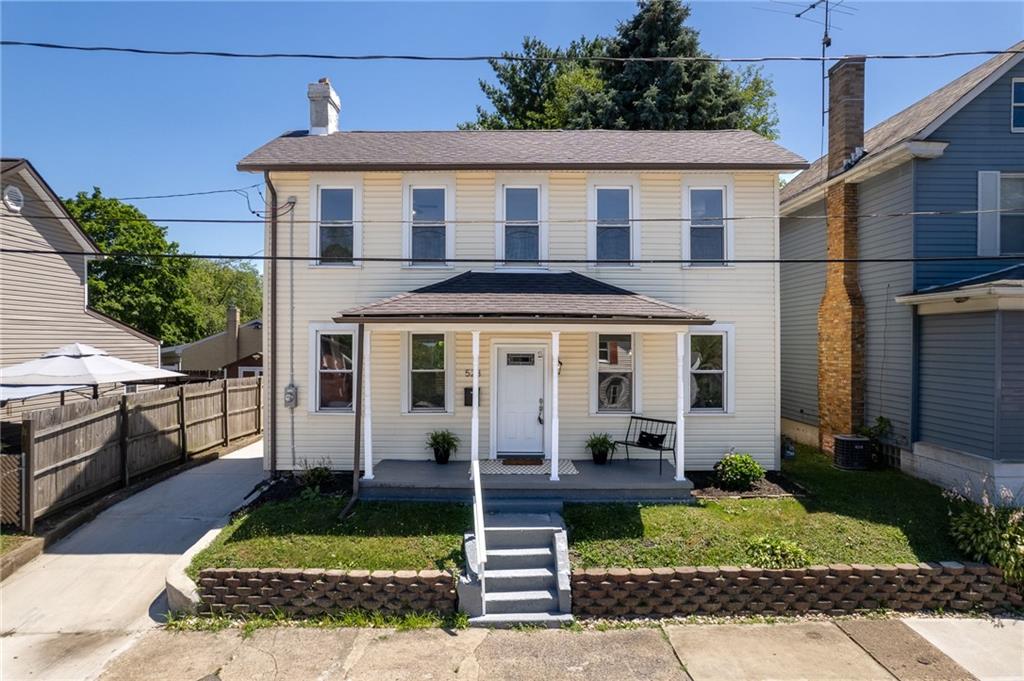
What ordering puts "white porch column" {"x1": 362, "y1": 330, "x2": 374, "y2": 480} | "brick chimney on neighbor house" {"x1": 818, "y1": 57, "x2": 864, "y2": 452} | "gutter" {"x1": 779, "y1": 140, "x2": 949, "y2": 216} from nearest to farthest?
"white porch column" {"x1": 362, "y1": 330, "x2": 374, "y2": 480}, "gutter" {"x1": 779, "y1": 140, "x2": 949, "y2": 216}, "brick chimney on neighbor house" {"x1": 818, "y1": 57, "x2": 864, "y2": 452}

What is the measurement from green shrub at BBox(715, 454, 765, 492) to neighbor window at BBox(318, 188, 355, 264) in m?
8.07

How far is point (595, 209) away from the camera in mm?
10312

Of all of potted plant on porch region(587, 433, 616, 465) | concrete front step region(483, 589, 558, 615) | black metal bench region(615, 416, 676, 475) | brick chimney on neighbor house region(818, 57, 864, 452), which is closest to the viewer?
concrete front step region(483, 589, 558, 615)

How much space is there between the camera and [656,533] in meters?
7.28

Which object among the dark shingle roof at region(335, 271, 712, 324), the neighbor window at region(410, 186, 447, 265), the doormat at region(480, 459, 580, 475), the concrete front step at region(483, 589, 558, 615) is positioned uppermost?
the neighbor window at region(410, 186, 447, 265)

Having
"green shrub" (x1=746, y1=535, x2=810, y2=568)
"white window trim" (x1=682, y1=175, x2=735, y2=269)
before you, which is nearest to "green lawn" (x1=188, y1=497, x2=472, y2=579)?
"green shrub" (x1=746, y1=535, x2=810, y2=568)

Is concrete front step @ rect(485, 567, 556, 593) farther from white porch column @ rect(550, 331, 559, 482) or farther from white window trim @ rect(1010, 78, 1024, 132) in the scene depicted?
white window trim @ rect(1010, 78, 1024, 132)

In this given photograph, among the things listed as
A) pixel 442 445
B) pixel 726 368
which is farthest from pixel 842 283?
pixel 442 445

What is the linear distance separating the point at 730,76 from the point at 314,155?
60.0ft

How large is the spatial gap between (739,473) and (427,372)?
5983 millimetres

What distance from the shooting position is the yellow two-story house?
10.1 meters

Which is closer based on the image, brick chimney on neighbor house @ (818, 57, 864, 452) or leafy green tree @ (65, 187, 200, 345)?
brick chimney on neighbor house @ (818, 57, 864, 452)

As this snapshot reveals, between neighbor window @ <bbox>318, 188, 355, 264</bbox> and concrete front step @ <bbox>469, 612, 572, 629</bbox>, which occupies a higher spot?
neighbor window @ <bbox>318, 188, 355, 264</bbox>

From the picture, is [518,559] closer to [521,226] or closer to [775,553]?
[775,553]
